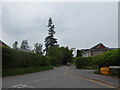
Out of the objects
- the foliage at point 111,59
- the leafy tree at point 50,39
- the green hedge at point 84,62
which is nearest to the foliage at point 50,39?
the leafy tree at point 50,39

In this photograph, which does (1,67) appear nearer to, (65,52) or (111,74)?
(111,74)

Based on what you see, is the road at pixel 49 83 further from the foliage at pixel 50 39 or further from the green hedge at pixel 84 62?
the foliage at pixel 50 39

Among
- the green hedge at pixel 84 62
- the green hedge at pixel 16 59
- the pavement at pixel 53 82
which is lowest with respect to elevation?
the green hedge at pixel 84 62

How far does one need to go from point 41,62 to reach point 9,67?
1226 centimetres

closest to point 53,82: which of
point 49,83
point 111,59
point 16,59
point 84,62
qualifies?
point 49,83

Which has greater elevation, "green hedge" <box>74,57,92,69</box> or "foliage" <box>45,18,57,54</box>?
"foliage" <box>45,18,57,54</box>

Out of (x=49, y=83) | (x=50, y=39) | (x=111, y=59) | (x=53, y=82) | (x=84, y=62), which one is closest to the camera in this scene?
(x=49, y=83)

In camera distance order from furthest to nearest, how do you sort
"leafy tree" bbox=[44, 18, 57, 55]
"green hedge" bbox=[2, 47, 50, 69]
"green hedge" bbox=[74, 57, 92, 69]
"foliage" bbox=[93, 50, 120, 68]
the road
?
"leafy tree" bbox=[44, 18, 57, 55]
"green hedge" bbox=[74, 57, 92, 69]
"green hedge" bbox=[2, 47, 50, 69]
"foliage" bbox=[93, 50, 120, 68]
the road

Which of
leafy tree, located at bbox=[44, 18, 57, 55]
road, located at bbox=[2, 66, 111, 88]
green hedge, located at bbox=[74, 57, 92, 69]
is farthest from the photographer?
leafy tree, located at bbox=[44, 18, 57, 55]

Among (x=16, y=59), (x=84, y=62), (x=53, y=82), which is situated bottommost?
(x=84, y=62)

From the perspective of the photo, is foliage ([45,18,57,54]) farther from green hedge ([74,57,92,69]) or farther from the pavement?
the pavement

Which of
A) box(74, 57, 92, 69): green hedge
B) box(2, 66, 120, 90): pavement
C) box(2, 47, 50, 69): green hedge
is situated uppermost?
box(2, 47, 50, 69): green hedge

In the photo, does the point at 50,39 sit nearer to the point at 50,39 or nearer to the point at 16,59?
the point at 50,39

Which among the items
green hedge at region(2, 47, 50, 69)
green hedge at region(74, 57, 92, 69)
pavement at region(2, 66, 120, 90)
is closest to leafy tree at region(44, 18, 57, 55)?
green hedge at region(74, 57, 92, 69)
